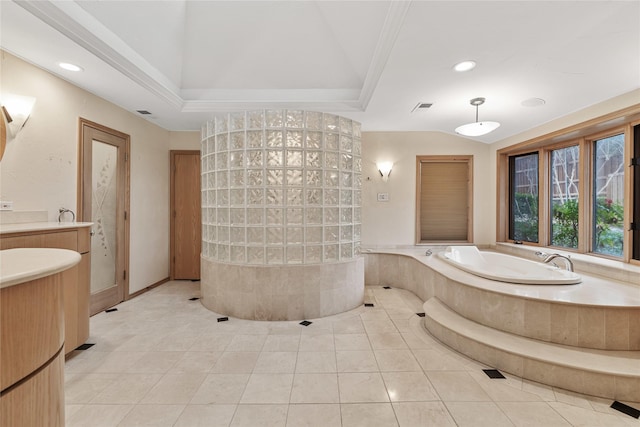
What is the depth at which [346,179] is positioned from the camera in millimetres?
3027

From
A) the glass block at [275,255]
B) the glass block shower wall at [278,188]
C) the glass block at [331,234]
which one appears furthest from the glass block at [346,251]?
the glass block at [275,255]

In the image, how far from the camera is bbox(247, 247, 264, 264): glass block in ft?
9.08

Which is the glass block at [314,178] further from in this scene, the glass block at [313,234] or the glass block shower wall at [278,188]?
the glass block at [313,234]

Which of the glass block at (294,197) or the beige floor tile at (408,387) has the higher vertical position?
the glass block at (294,197)

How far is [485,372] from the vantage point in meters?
1.87

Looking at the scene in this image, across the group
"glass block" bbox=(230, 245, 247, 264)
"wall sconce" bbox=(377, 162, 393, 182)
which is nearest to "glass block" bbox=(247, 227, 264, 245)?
"glass block" bbox=(230, 245, 247, 264)

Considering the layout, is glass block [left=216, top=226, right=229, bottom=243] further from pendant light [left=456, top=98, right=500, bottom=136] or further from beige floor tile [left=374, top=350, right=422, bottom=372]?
pendant light [left=456, top=98, right=500, bottom=136]

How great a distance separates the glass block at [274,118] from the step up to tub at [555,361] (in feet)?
8.16

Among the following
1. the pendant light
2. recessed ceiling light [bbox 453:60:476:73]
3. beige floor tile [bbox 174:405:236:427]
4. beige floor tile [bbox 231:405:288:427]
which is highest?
recessed ceiling light [bbox 453:60:476:73]

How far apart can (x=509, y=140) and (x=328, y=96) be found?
269 cm

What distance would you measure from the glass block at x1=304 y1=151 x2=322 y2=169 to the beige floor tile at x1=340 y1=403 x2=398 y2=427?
6.79 ft

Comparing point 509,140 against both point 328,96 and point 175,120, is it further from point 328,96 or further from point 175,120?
point 175,120

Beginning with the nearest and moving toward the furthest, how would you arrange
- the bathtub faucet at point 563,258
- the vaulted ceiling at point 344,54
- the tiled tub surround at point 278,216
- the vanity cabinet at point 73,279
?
the vaulted ceiling at point 344,54 < the vanity cabinet at point 73,279 < the bathtub faucet at point 563,258 < the tiled tub surround at point 278,216

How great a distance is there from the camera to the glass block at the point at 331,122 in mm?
2877
